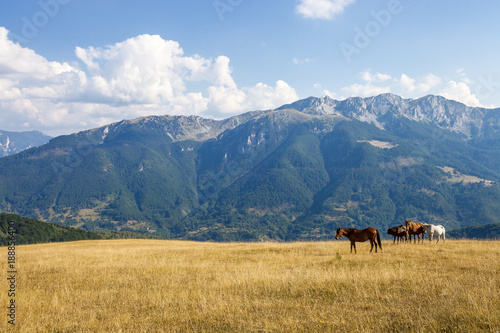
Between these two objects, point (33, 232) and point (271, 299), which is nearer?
point (271, 299)

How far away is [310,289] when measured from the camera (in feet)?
42.1

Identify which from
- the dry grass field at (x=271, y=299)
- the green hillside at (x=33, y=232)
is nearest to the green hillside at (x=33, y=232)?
the green hillside at (x=33, y=232)

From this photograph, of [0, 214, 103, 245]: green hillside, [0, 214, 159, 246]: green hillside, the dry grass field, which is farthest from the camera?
[0, 214, 159, 246]: green hillside

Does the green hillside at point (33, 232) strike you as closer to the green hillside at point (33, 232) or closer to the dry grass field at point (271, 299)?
the green hillside at point (33, 232)

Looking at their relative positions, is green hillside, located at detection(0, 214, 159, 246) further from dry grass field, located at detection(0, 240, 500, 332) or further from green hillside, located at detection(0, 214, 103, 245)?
dry grass field, located at detection(0, 240, 500, 332)

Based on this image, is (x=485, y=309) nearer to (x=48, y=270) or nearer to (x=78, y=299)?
(x=78, y=299)

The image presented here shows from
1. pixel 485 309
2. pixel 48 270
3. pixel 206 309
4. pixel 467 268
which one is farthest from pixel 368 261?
pixel 48 270

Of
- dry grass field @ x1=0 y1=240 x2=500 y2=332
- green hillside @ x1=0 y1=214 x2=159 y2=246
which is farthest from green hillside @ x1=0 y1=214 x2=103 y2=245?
dry grass field @ x1=0 y1=240 x2=500 y2=332

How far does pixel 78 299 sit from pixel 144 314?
4299 mm

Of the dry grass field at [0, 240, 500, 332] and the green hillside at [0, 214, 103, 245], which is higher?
the dry grass field at [0, 240, 500, 332]

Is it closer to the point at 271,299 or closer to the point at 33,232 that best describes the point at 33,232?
the point at 33,232

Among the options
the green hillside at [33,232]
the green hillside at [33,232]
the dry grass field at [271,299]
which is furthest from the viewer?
the green hillside at [33,232]

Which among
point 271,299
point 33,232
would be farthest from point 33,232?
point 271,299

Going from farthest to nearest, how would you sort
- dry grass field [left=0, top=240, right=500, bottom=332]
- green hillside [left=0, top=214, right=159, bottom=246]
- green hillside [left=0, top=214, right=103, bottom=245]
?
green hillside [left=0, top=214, right=159, bottom=246]
green hillside [left=0, top=214, right=103, bottom=245]
dry grass field [left=0, top=240, right=500, bottom=332]
